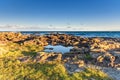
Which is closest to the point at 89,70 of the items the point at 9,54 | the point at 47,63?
the point at 47,63

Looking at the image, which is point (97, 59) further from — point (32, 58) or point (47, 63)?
point (32, 58)

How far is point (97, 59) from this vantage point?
20406mm

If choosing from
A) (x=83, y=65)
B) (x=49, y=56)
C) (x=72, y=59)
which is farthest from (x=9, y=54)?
(x=83, y=65)

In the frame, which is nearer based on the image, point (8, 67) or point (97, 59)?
point (8, 67)

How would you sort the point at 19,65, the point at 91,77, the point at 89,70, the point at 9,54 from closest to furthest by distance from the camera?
the point at 91,77, the point at 89,70, the point at 19,65, the point at 9,54

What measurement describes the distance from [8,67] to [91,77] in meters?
7.25

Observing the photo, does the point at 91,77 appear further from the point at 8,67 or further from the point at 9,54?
the point at 9,54

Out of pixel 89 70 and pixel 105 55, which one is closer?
pixel 89 70

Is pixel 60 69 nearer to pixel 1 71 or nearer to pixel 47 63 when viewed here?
pixel 47 63

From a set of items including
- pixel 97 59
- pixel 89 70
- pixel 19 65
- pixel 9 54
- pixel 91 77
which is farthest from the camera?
pixel 9 54

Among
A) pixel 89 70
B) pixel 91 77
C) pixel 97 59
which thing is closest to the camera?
pixel 91 77

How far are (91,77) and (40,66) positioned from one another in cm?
458

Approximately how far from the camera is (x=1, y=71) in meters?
17.6

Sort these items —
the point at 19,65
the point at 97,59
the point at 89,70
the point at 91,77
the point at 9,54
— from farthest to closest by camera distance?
the point at 9,54
the point at 97,59
the point at 19,65
the point at 89,70
the point at 91,77
